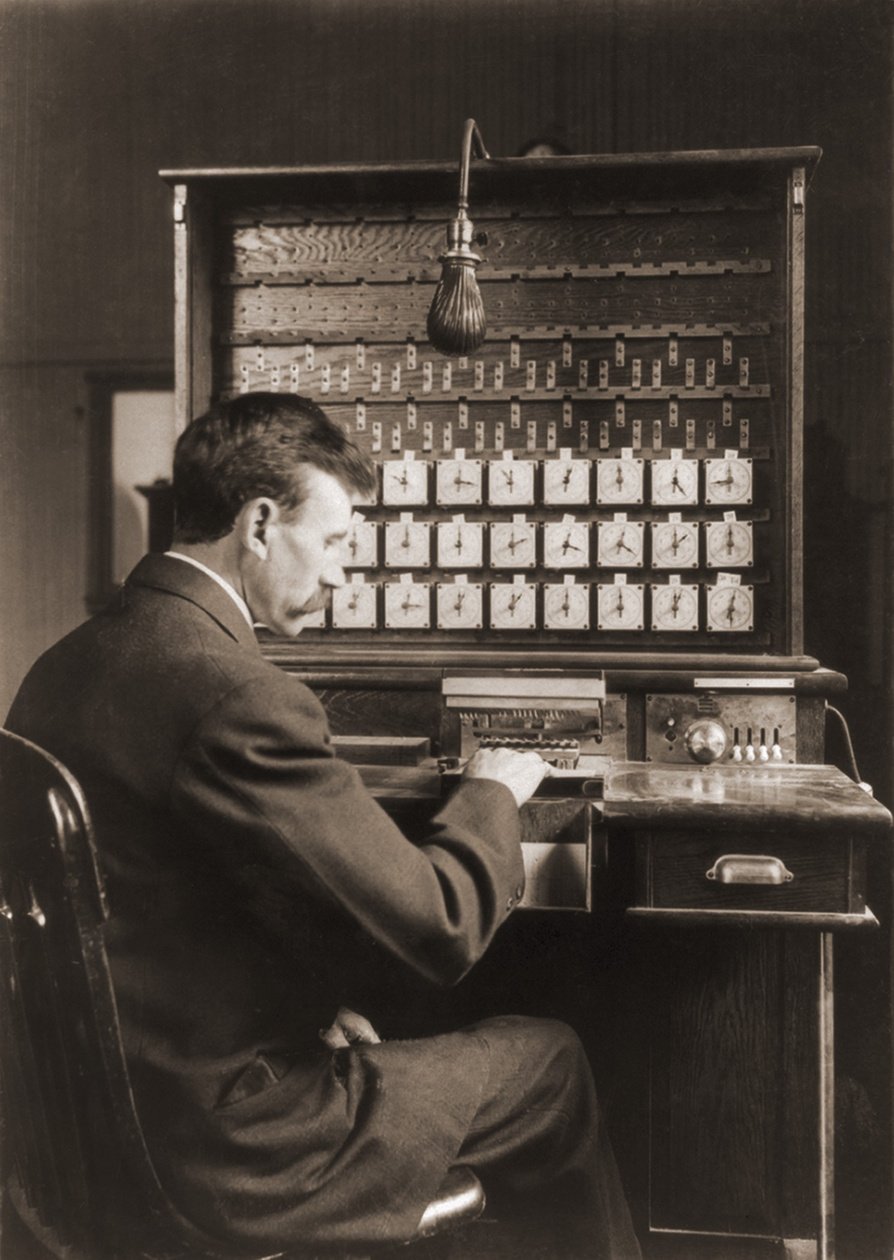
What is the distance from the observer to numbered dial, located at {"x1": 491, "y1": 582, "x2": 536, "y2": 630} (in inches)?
118

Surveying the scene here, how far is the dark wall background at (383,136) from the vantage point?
12.5 ft

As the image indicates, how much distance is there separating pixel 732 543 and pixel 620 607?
1.07 feet

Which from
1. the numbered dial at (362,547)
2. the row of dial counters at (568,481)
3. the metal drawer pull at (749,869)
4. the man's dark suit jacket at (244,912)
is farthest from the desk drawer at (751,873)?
the numbered dial at (362,547)

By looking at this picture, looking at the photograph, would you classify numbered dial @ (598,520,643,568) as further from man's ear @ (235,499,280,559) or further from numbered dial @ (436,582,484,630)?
man's ear @ (235,499,280,559)

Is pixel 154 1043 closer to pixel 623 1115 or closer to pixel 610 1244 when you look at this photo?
pixel 610 1244

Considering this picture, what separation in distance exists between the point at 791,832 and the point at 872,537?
211 cm

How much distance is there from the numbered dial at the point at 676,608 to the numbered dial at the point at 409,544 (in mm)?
614

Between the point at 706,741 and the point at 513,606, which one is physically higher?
the point at 513,606

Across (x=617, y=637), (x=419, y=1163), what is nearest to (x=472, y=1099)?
(x=419, y=1163)

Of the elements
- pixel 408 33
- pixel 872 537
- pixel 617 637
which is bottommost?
pixel 617 637

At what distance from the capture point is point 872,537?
379 cm

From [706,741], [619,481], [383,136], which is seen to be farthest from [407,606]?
[383,136]

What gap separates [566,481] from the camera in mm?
2967

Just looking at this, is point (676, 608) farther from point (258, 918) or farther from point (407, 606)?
point (258, 918)
